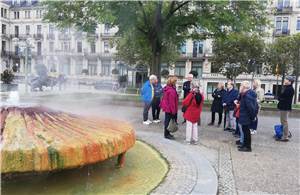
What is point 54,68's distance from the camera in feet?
58.6

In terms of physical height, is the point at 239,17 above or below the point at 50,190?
→ above

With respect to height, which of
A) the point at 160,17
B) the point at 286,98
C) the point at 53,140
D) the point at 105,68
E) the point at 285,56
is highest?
the point at 160,17

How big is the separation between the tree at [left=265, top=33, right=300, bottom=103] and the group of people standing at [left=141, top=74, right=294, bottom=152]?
67.5 ft

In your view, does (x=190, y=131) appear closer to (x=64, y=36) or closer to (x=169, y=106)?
(x=169, y=106)

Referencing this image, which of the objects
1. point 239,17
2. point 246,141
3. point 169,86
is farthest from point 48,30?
point 246,141

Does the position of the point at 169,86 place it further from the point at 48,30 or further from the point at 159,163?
the point at 48,30

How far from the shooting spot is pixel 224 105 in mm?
11070

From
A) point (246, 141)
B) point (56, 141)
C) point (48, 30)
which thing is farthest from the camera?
point (48, 30)

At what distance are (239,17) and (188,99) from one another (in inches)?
310

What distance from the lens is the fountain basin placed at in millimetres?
4219

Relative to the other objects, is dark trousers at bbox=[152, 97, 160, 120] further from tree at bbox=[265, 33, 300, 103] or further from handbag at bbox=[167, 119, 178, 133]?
tree at bbox=[265, 33, 300, 103]

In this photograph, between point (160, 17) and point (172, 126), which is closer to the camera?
point (172, 126)

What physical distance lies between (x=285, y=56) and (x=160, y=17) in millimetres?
18574

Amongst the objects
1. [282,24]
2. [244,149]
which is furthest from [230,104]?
[282,24]
